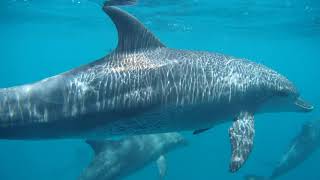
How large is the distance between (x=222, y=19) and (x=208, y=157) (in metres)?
15.5

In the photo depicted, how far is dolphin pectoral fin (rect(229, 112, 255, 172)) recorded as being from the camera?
27.9 feet

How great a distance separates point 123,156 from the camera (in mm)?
15602

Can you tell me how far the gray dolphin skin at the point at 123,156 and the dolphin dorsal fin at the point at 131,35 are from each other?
19.5 feet

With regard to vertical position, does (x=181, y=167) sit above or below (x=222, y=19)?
below

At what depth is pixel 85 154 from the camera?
98.5 ft

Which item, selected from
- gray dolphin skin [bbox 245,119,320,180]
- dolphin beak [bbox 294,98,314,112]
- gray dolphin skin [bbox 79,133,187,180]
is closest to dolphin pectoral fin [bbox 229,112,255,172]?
dolphin beak [bbox 294,98,314,112]

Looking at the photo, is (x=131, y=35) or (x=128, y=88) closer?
(x=128, y=88)

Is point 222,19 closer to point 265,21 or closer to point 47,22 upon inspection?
point 265,21

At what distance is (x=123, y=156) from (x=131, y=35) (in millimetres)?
7785

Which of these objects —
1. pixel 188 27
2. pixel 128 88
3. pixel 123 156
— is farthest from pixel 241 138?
pixel 188 27

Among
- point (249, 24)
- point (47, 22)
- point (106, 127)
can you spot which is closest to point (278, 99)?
point (106, 127)

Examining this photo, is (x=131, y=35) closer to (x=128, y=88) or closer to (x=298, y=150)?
(x=128, y=88)

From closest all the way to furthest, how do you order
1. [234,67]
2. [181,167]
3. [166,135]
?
[234,67], [166,135], [181,167]

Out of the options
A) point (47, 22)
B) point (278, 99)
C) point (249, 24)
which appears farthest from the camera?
point (47, 22)
